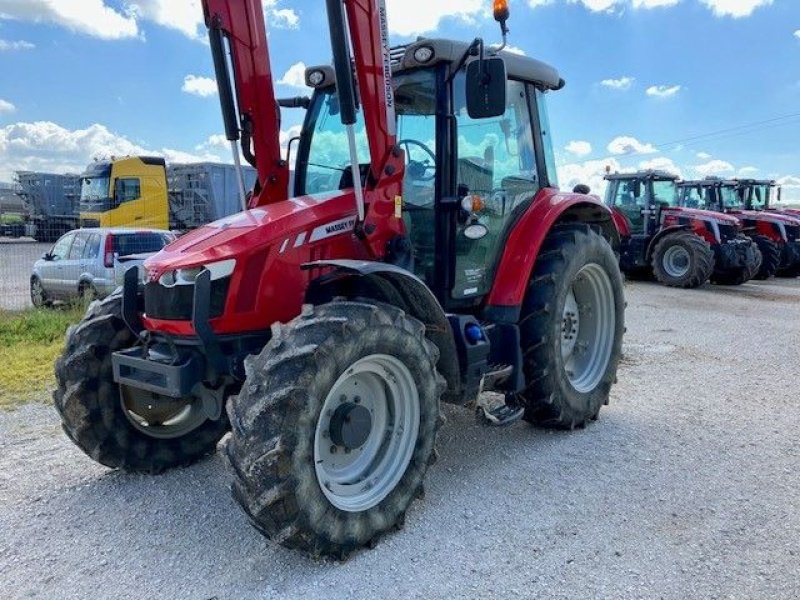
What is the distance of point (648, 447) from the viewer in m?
4.37

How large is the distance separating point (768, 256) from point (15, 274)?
18564 millimetres

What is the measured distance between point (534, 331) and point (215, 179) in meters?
20.9

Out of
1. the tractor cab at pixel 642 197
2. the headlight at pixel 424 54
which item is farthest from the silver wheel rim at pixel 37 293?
the tractor cab at pixel 642 197

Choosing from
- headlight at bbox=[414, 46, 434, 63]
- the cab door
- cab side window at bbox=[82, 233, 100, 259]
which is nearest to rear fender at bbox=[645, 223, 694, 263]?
cab side window at bbox=[82, 233, 100, 259]

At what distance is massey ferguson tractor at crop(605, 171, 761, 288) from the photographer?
1420 centimetres

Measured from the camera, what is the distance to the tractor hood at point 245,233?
3158 mm

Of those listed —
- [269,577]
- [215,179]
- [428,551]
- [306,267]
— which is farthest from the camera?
[215,179]

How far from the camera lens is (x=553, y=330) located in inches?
166

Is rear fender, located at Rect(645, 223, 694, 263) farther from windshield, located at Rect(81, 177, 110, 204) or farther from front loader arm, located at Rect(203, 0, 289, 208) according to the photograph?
windshield, located at Rect(81, 177, 110, 204)

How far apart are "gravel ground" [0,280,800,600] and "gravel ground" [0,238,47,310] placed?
310 inches

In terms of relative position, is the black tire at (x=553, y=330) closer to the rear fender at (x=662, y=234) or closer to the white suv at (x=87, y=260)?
the white suv at (x=87, y=260)

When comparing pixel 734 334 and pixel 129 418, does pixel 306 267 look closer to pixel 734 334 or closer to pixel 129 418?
pixel 129 418

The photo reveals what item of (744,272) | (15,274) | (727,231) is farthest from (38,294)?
(744,272)

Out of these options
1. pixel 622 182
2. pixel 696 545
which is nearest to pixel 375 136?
pixel 696 545
